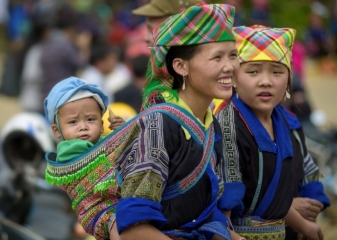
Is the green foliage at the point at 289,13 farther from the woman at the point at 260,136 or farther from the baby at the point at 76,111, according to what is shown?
the baby at the point at 76,111

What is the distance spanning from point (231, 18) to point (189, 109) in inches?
15.4

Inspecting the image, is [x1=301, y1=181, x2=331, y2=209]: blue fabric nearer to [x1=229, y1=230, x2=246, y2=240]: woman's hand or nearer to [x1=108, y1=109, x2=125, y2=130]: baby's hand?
[x1=229, y1=230, x2=246, y2=240]: woman's hand

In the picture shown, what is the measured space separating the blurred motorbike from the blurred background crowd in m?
0.06

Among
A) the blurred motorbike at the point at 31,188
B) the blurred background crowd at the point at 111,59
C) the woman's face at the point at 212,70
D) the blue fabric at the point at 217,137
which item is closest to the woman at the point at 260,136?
the blue fabric at the point at 217,137

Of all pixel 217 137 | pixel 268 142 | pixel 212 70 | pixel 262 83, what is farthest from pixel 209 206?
pixel 262 83

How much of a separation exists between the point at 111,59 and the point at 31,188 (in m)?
4.04

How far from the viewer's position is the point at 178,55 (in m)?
3.41

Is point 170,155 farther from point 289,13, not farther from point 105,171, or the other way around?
point 289,13

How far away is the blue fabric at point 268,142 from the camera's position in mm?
3879

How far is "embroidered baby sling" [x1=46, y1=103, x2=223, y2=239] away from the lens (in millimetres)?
3332

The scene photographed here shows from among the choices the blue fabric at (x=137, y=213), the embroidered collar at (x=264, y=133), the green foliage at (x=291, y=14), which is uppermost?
the embroidered collar at (x=264, y=133)

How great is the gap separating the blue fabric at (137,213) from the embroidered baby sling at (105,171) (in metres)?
0.13

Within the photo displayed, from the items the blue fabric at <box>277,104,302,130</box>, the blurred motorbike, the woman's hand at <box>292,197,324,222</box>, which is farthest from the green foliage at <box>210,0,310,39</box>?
the woman's hand at <box>292,197,324,222</box>

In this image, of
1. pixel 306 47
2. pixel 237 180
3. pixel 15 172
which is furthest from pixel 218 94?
pixel 306 47
